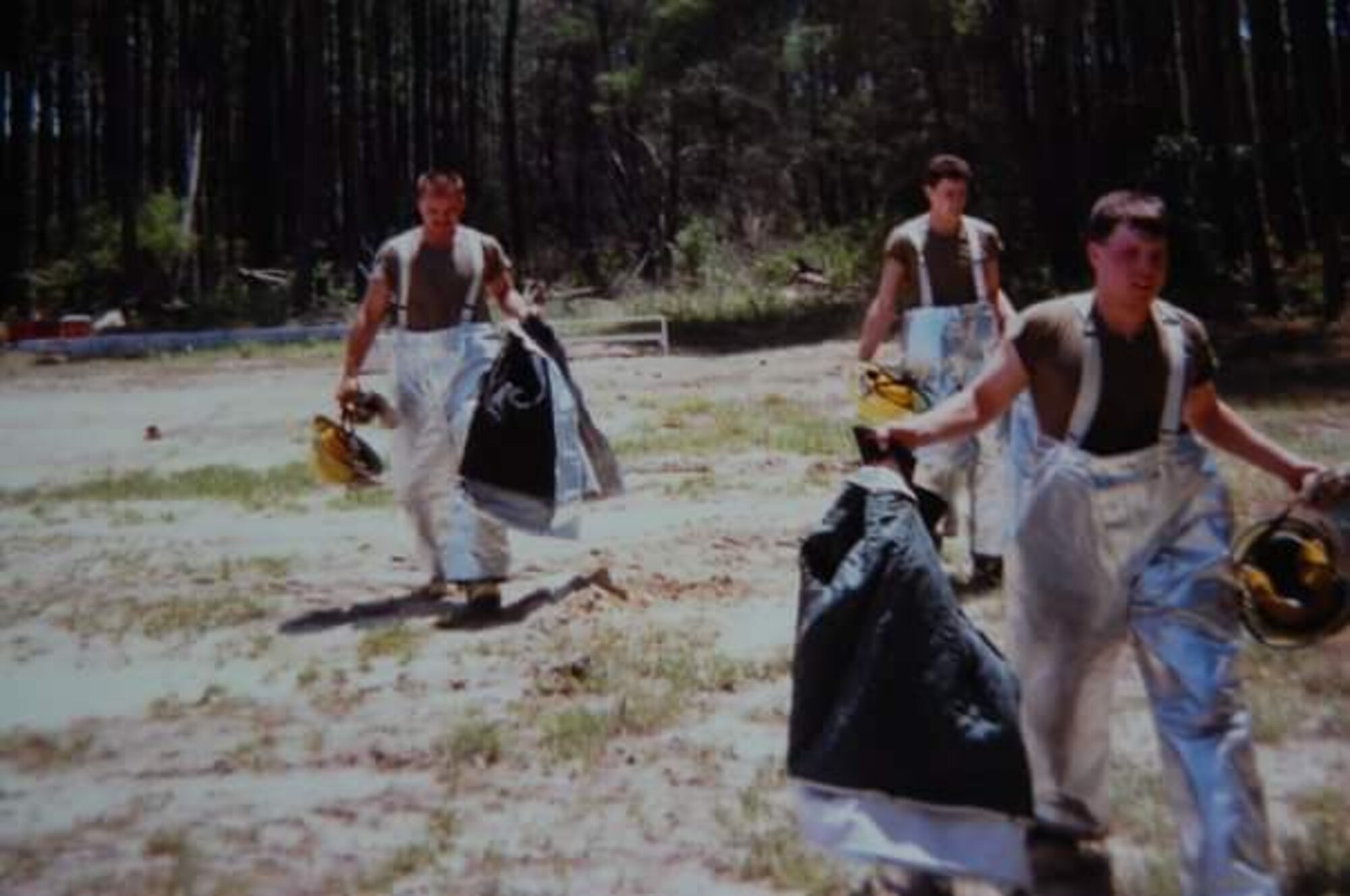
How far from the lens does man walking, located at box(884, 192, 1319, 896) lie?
3.01 metres

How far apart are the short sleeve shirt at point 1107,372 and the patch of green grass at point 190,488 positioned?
Answer: 23.5 feet

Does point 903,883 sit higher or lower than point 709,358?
lower

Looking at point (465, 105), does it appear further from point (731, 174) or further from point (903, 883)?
point (903, 883)

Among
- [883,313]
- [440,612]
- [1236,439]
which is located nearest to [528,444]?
[440,612]

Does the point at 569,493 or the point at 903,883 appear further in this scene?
the point at 569,493

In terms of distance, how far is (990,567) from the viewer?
6.43 m

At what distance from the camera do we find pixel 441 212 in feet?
20.9

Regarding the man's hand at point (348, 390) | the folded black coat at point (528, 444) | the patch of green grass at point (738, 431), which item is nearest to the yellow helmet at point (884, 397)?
the folded black coat at point (528, 444)

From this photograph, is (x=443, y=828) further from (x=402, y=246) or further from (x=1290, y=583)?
(x=402, y=246)

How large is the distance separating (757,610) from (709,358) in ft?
44.2

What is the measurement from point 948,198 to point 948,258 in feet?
0.90

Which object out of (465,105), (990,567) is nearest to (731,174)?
(465,105)

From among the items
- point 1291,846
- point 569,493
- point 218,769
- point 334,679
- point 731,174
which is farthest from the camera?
point 731,174

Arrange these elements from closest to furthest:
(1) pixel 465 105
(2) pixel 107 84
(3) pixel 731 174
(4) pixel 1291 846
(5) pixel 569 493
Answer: (4) pixel 1291 846 < (5) pixel 569 493 < (2) pixel 107 84 < (3) pixel 731 174 < (1) pixel 465 105
